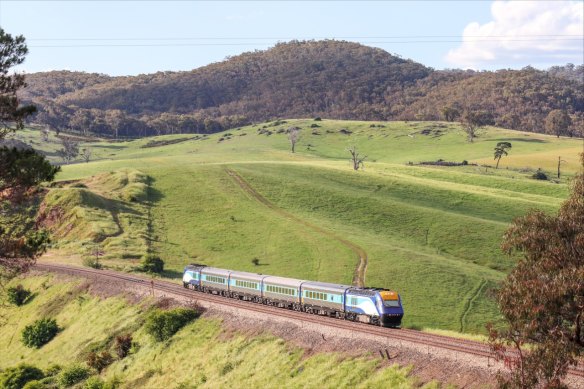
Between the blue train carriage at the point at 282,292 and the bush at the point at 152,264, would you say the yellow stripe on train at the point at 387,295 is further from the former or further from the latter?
the bush at the point at 152,264

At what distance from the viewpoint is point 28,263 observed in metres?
32.4

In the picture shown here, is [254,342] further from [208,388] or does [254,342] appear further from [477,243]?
[477,243]

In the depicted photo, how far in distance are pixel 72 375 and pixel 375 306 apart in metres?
19.0

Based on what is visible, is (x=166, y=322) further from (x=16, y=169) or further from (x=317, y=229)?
(x=317, y=229)

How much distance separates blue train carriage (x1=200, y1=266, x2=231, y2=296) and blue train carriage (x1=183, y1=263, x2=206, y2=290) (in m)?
0.49

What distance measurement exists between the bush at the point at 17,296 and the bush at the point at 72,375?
2274cm

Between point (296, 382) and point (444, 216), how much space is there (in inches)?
2533

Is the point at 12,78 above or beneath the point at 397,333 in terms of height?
above

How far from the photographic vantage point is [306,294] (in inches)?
1954

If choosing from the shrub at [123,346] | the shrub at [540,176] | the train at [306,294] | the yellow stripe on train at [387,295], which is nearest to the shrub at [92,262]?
the train at [306,294]

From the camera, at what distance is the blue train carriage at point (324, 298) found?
46.3m

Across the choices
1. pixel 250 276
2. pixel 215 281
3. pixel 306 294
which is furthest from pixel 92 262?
pixel 306 294

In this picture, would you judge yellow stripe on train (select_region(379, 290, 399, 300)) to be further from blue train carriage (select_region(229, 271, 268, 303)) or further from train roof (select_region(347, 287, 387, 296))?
blue train carriage (select_region(229, 271, 268, 303))

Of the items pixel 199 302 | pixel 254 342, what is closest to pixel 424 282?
pixel 199 302
